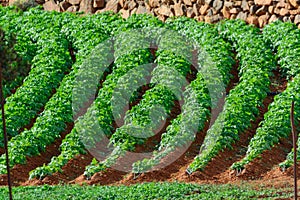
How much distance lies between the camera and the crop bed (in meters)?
13.5

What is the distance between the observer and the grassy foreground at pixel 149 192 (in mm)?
11672

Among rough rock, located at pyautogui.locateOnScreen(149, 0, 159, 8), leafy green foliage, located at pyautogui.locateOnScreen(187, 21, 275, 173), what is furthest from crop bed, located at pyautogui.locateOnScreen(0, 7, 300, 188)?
rough rock, located at pyautogui.locateOnScreen(149, 0, 159, 8)

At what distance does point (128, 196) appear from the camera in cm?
1172

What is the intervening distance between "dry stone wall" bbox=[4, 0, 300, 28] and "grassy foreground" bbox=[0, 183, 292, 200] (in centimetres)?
549

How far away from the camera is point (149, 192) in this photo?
468 inches

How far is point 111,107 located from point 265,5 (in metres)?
4.03

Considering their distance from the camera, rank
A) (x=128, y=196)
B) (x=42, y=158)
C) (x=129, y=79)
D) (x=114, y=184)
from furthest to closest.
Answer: (x=129, y=79) → (x=42, y=158) → (x=114, y=184) → (x=128, y=196)

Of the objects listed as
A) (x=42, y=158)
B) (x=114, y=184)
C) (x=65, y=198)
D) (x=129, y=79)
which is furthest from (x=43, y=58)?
(x=65, y=198)

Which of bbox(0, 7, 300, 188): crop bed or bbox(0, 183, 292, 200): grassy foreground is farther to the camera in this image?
bbox(0, 7, 300, 188): crop bed

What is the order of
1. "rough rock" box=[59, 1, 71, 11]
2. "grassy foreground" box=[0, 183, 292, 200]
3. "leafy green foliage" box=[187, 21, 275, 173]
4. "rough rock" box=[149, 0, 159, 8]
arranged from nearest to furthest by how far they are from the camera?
1. "grassy foreground" box=[0, 183, 292, 200]
2. "leafy green foliage" box=[187, 21, 275, 173]
3. "rough rock" box=[149, 0, 159, 8]
4. "rough rock" box=[59, 1, 71, 11]

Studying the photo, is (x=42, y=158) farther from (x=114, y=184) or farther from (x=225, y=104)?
(x=225, y=104)

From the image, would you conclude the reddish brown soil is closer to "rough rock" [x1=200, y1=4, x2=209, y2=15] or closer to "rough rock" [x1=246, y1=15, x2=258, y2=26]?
"rough rock" [x1=200, y1=4, x2=209, y2=15]

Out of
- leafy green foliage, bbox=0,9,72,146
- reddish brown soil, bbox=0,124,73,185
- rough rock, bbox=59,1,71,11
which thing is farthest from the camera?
rough rock, bbox=59,1,71,11

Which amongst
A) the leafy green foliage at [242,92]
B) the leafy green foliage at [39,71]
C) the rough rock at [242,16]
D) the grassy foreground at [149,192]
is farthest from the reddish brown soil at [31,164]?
the rough rock at [242,16]
